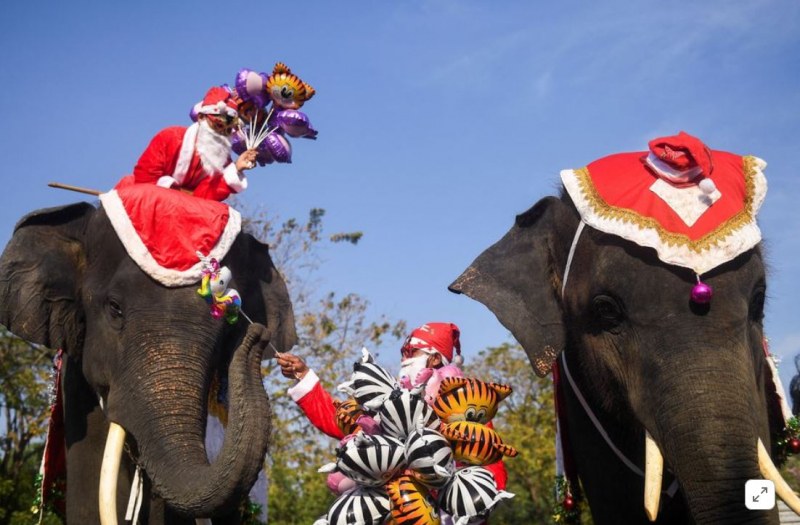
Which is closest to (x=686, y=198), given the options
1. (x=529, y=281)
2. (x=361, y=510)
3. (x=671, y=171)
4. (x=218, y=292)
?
(x=671, y=171)

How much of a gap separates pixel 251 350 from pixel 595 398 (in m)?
1.78

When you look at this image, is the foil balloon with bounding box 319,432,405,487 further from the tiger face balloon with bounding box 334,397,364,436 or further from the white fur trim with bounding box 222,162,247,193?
the white fur trim with bounding box 222,162,247,193

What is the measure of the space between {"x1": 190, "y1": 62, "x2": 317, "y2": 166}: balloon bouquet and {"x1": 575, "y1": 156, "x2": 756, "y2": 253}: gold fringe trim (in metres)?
2.24

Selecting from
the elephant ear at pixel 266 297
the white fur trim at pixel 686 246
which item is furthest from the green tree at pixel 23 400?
the white fur trim at pixel 686 246

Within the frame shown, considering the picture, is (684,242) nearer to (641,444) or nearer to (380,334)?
(641,444)

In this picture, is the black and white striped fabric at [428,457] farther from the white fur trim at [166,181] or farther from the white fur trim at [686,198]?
the white fur trim at [166,181]

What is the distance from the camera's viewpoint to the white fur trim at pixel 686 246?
15.8 feet

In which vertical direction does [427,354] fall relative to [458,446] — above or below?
above

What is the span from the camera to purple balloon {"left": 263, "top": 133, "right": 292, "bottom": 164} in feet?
22.9

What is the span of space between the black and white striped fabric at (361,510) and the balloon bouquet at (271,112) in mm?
2820

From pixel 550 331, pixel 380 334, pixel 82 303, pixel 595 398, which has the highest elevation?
pixel 380 334

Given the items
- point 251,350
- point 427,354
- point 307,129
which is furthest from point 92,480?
point 307,129

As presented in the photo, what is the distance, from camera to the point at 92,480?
609 cm

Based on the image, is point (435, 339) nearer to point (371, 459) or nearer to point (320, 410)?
point (320, 410)
